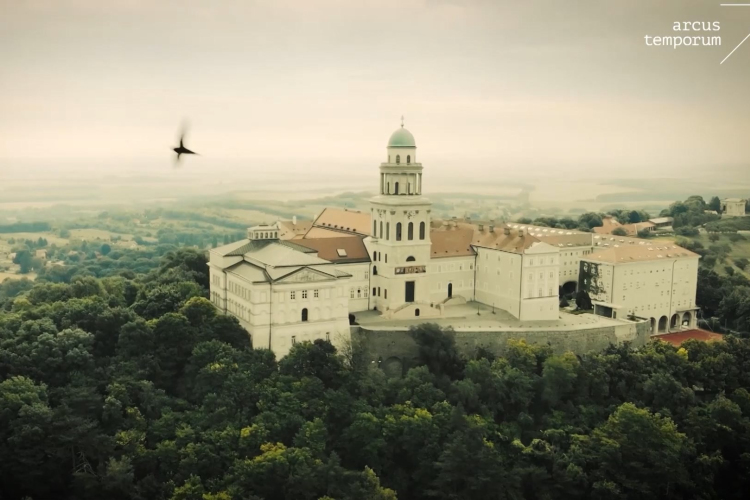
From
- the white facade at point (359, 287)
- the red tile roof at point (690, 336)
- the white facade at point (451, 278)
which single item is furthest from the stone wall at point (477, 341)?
the red tile roof at point (690, 336)

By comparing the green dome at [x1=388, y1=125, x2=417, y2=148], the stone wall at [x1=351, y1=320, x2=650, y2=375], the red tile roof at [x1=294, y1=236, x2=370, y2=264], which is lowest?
the stone wall at [x1=351, y1=320, x2=650, y2=375]

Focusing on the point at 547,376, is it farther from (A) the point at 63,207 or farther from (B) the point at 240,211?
(A) the point at 63,207

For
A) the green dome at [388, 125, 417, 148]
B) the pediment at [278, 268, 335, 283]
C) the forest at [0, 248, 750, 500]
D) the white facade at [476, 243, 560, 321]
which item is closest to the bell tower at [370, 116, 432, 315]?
Result: the green dome at [388, 125, 417, 148]

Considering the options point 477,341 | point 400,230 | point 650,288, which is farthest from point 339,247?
point 650,288

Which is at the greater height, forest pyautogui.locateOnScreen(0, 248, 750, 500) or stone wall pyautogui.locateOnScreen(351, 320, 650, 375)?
stone wall pyautogui.locateOnScreen(351, 320, 650, 375)

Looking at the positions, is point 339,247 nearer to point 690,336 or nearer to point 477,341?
point 477,341

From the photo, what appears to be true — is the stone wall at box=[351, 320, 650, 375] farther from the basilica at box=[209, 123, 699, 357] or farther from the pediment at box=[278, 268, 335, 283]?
the pediment at box=[278, 268, 335, 283]

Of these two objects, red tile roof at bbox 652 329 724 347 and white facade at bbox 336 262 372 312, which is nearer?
white facade at bbox 336 262 372 312
